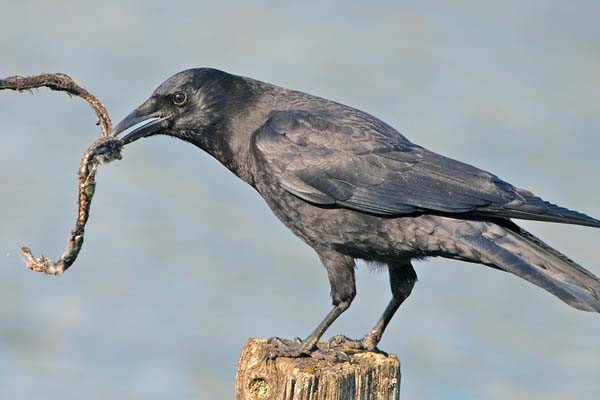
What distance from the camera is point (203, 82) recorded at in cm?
692

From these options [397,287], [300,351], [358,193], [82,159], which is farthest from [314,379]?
[82,159]

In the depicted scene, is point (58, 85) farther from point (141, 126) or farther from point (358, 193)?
point (358, 193)

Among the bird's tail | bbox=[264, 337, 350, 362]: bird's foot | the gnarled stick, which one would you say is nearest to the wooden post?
bbox=[264, 337, 350, 362]: bird's foot

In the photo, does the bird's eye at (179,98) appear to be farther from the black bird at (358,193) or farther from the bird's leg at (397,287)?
the bird's leg at (397,287)

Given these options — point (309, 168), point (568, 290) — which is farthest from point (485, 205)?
point (309, 168)

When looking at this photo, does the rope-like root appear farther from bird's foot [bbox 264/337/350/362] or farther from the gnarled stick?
bird's foot [bbox 264/337/350/362]

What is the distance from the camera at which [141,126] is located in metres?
6.74

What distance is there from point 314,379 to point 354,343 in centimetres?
118

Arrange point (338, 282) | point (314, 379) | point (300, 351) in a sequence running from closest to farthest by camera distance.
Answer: point (314, 379), point (300, 351), point (338, 282)

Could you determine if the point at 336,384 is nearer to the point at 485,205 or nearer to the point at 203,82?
the point at 485,205

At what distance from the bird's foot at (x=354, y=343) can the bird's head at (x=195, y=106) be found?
159 centimetres

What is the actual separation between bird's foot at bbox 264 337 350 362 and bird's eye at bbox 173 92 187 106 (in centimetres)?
188

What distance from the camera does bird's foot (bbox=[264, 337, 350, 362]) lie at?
5660 mm

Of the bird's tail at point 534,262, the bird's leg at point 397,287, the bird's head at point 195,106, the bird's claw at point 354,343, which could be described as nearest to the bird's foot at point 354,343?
the bird's claw at point 354,343
